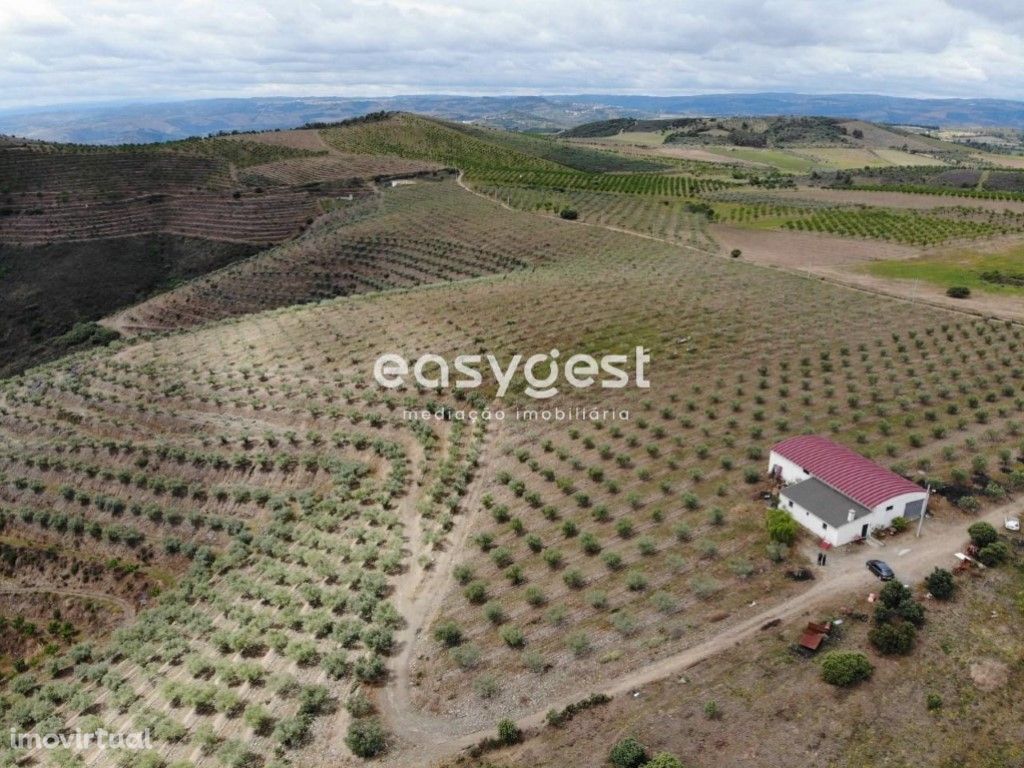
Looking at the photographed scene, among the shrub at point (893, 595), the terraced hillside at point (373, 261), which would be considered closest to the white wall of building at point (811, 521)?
the shrub at point (893, 595)

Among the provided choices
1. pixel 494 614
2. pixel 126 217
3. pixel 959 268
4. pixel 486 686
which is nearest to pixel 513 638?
pixel 494 614

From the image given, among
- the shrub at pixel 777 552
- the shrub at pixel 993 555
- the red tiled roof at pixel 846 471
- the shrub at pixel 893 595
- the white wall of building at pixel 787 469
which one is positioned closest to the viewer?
the shrub at pixel 893 595

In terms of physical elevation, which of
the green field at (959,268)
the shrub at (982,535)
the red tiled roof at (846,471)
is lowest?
the shrub at (982,535)

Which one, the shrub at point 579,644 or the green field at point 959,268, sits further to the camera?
the green field at point 959,268

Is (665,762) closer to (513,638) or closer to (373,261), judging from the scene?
(513,638)

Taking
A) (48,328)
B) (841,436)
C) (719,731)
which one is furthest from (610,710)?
(48,328)

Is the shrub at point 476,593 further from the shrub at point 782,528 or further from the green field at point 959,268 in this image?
the green field at point 959,268

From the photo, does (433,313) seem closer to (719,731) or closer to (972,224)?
(719,731)
